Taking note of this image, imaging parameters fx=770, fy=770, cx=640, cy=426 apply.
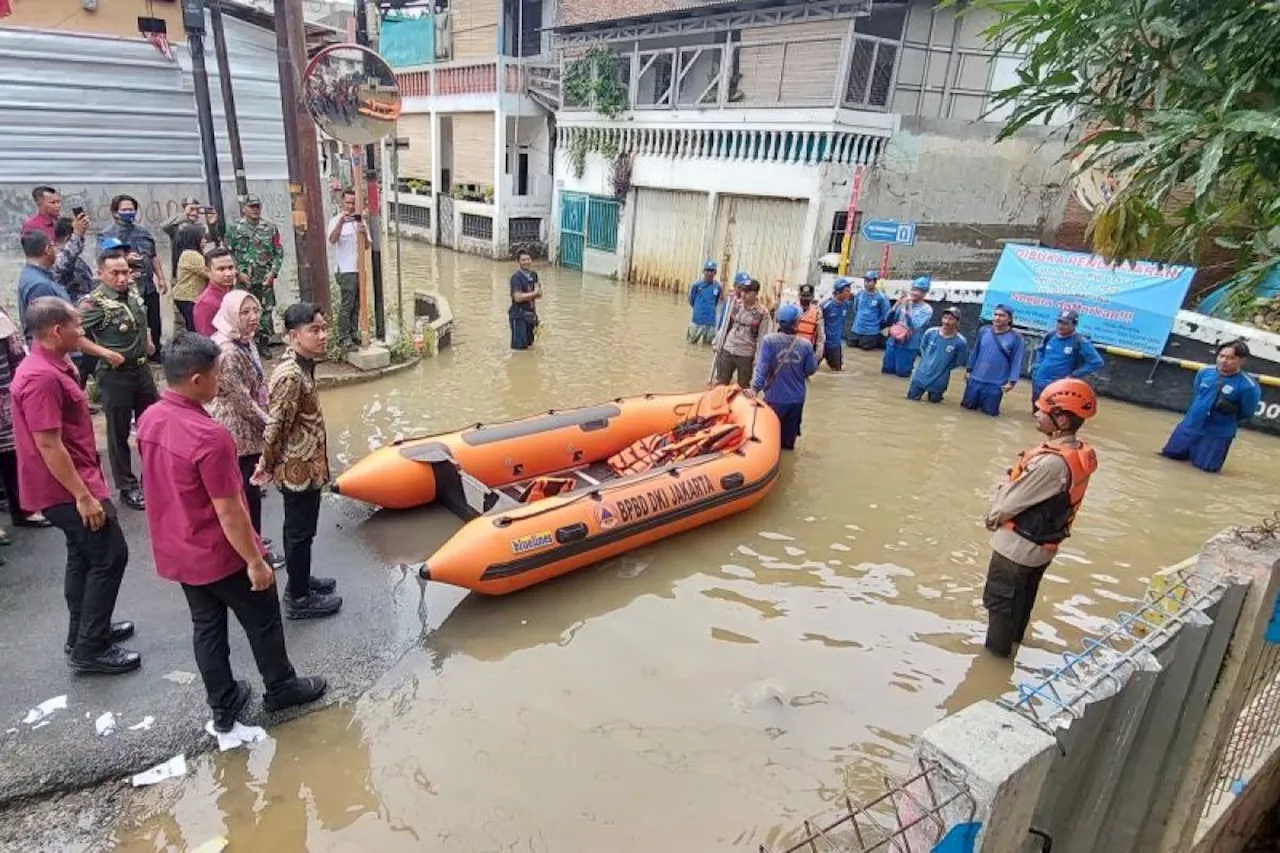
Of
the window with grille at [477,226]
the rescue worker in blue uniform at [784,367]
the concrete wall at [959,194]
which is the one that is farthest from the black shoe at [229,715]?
the window with grille at [477,226]

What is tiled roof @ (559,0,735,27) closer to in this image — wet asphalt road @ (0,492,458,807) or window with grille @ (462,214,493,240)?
window with grille @ (462,214,493,240)

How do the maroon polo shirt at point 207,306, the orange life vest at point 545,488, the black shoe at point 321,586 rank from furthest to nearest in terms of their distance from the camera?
1. the orange life vest at point 545,488
2. the maroon polo shirt at point 207,306
3. the black shoe at point 321,586

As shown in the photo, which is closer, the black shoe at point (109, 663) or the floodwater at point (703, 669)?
the floodwater at point (703, 669)

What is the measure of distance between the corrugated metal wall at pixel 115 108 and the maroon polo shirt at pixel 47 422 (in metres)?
6.53

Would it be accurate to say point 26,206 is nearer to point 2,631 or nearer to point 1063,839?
point 2,631

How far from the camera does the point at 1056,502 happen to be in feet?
12.1

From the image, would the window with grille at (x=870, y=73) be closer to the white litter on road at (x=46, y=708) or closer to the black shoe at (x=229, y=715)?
the black shoe at (x=229, y=715)

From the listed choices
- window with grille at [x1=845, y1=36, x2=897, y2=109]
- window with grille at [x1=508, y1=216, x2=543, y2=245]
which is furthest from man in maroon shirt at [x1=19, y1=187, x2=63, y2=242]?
window with grille at [x1=508, y1=216, x2=543, y2=245]

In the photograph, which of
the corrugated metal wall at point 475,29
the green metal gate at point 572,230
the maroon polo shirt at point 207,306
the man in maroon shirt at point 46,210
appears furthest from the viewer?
the corrugated metal wall at point 475,29

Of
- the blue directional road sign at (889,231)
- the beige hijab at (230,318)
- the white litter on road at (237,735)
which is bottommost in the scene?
the white litter on road at (237,735)

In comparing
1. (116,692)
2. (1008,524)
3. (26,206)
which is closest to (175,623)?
(116,692)

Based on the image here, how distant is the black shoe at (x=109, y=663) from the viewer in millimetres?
3471

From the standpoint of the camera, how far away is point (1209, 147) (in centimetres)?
235

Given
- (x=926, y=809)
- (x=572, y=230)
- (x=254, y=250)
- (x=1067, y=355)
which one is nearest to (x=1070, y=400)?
(x=926, y=809)
